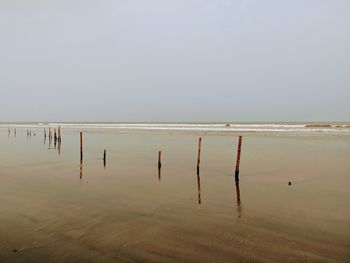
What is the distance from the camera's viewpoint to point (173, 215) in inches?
348

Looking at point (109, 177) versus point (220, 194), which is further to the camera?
point (109, 177)

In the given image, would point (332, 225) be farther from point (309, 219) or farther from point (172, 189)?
point (172, 189)

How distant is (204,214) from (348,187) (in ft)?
23.9

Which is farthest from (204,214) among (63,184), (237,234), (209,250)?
(63,184)

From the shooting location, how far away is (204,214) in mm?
8961

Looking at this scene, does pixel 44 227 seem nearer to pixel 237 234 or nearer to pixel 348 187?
pixel 237 234

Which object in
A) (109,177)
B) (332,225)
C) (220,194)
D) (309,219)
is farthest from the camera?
(109,177)

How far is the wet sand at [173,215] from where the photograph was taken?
621 cm

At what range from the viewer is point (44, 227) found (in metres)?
7.54

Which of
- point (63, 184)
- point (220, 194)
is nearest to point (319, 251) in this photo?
point (220, 194)

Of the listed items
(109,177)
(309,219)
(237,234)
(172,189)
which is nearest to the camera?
(237,234)

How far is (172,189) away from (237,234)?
17.3 feet

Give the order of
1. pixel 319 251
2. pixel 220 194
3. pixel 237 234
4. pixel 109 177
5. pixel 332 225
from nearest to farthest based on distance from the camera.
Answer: pixel 319 251 < pixel 237 234 < pixel 332 225 < pixel 220 194 < pixel 109 177

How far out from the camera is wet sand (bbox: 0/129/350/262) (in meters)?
6.21
